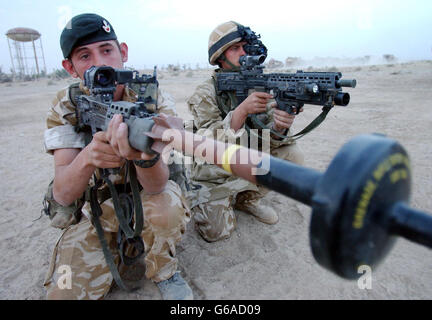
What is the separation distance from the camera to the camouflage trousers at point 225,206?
2.70 meters

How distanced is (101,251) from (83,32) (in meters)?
1.52

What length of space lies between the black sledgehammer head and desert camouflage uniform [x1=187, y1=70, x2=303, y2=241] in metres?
2.08

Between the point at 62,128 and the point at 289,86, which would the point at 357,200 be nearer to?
the point at 62,128

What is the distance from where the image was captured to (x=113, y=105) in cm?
147

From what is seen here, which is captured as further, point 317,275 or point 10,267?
point 10,267

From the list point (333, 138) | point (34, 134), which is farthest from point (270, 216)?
point (34, 134)

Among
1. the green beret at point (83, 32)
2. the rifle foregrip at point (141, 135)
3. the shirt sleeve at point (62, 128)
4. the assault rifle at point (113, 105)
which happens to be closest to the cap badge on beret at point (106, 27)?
the green beret at point (83, 32)

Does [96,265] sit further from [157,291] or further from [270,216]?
[270,216]

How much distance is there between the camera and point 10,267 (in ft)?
7.82

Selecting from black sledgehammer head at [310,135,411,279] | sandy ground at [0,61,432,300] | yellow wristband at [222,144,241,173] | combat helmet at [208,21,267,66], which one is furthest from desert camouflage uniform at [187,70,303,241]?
black sledgehammer head at [310,135,411,279]

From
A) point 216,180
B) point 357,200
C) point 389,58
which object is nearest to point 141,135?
point 357,200

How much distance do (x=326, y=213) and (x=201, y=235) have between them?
2.29 m

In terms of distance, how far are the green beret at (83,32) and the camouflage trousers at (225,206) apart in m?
1.71
